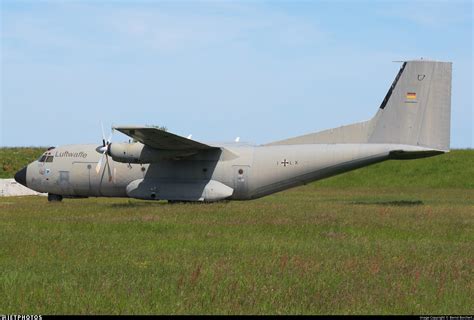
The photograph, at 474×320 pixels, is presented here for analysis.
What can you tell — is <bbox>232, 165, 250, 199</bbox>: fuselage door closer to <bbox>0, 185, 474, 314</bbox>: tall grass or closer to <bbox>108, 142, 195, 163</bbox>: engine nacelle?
<bbox>108, 142, 195, 163</bbox>: engine nacelle

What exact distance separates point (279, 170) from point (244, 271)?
15.5 m

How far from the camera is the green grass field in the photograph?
10.9 metres

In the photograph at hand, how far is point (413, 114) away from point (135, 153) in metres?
11.7

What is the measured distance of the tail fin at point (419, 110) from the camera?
92.7 ft

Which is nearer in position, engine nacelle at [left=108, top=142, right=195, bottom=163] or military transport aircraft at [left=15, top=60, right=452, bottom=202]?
military transport aircraft at [left=15, top=60, right=452, bottom=202]

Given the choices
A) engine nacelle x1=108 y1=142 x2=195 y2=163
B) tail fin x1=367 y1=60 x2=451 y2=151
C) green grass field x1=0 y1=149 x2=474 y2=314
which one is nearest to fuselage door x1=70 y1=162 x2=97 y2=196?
engine nacelle x1=108 y1=142 x2=195 y2=163

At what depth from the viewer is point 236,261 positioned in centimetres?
1493

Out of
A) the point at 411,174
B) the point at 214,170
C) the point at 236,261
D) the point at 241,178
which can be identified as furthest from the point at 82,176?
the point at 411,174

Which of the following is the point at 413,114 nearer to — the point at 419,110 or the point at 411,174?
the point at 419,110

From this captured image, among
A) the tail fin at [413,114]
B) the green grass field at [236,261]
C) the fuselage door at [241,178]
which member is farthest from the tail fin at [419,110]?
the fuselage door at [241,178]

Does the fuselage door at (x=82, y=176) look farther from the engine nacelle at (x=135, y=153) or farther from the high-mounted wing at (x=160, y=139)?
the high-mounted wing at (x=160, y=139)

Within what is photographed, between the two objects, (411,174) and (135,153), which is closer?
(135,153)

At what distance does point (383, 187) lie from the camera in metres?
56.5

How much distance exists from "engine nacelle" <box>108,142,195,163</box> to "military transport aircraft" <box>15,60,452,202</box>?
0.04 metres
